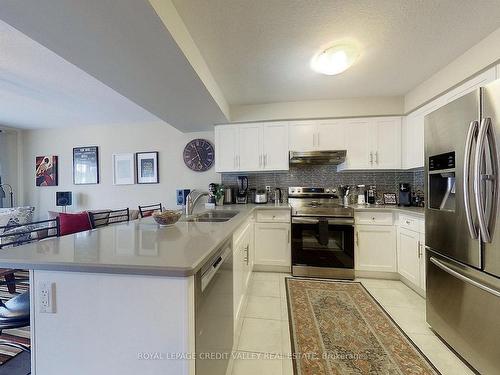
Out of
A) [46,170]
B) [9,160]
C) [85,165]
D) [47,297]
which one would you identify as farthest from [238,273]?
[9,160]

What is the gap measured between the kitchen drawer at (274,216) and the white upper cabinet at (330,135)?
3.44 ft

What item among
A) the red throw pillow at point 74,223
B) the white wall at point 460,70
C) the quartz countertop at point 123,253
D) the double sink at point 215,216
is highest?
the white wall at point 460,70

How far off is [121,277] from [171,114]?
2454 millimetres

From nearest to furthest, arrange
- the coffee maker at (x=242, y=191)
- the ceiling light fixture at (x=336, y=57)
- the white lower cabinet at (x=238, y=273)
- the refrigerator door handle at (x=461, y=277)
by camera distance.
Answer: the refrigerator door handle at (x=461, y=277) < the white lower cabinet at (x=238, y=273) < the ceiling light fixture at (x=336, y=57) < the coffee maker at (x=242, y=191)

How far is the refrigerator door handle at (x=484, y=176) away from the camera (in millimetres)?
1240

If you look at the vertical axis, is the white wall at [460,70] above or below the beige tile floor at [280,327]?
above

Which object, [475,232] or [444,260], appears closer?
[475,232]

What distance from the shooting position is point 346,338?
170 cm

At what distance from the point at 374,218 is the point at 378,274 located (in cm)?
72

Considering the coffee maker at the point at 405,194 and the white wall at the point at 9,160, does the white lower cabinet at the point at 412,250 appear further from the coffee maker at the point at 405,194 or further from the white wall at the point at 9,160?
the white wall at the point at 9,160

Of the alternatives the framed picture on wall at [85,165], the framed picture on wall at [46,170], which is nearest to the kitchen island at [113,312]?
the framed picture on wall at [85,165]

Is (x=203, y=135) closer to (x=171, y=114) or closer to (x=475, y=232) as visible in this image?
(x=171, y=114)

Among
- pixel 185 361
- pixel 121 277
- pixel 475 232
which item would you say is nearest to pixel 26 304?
pixel 121 277

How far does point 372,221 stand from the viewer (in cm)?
275
